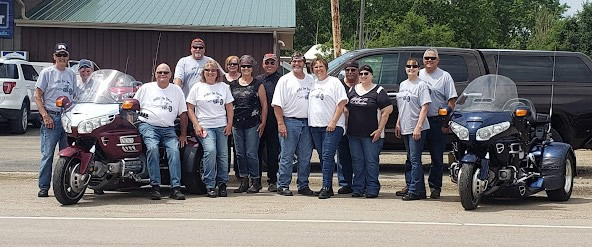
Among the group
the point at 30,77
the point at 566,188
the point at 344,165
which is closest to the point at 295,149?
the point at 344,165

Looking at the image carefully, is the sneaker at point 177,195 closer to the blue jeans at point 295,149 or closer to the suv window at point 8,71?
the blue jeans at point 295,149

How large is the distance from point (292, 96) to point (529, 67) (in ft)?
14.9

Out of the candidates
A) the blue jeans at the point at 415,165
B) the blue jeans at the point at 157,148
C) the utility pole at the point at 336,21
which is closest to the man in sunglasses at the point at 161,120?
the blue jeans at the point at 157,148

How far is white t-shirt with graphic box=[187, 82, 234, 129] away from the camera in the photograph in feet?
38.0

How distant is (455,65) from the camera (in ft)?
46.8

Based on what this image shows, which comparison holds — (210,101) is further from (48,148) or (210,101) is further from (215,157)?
(48,148)

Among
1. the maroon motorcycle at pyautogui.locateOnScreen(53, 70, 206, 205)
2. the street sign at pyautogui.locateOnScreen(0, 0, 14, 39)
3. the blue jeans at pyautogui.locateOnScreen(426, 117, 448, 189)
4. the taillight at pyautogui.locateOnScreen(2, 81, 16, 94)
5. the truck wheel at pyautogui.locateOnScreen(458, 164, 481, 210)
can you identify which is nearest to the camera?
the truck wheel at pyautogui.locateOnScreen(458, 164, 481, 210)

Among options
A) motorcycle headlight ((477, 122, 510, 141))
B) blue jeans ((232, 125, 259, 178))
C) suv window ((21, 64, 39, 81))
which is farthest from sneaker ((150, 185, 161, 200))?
suv window ((21, 64, 39, 81))

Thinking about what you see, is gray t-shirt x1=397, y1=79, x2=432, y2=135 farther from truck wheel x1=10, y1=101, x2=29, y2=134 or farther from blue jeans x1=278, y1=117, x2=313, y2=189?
truck wheel x1=10, y1=101, x2=29, y2=134

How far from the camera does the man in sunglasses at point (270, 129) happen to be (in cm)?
1209

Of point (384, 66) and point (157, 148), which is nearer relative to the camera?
point (157, 148)

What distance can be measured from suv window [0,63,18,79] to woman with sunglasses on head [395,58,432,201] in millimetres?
13391

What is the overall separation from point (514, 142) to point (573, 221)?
4.45 ft

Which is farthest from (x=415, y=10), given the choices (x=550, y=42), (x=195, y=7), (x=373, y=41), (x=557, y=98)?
(x=557, y=98)
